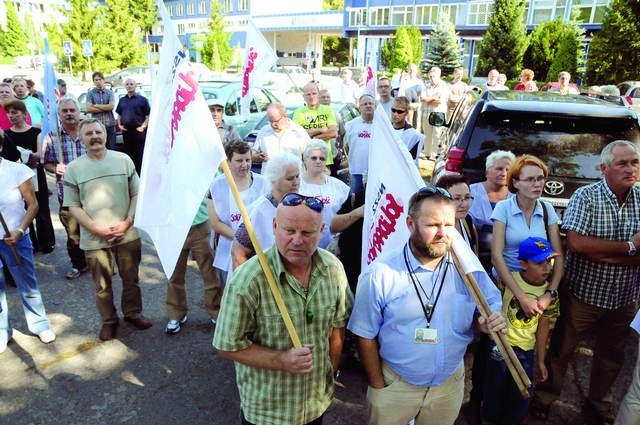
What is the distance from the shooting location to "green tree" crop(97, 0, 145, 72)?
99.7ft

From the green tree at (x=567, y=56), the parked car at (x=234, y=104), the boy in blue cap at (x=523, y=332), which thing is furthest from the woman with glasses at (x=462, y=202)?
the green tree at (x=567, y=56)

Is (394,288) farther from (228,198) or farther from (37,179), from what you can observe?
(37,179)

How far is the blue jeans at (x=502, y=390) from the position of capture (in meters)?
2.84

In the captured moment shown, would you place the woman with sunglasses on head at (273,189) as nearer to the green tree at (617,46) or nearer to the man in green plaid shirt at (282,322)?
the man in green plaid shirt at (282,322)

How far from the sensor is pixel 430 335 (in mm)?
2182

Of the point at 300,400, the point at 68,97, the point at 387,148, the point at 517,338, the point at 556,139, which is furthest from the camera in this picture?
the point at 68,97

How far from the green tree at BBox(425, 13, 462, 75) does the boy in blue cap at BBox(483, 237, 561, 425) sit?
1414 inches

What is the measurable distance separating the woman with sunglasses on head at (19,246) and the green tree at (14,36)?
56109mm

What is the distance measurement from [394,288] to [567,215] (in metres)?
1.55

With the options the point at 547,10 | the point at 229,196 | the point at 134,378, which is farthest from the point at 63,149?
the point at 547,10

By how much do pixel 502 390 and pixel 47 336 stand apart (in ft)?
12.2

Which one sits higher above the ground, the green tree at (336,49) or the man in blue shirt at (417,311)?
the green tree at (336,49)

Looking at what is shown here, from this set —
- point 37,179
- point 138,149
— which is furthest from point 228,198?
point 138,149

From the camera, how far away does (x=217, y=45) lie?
38188 mm
